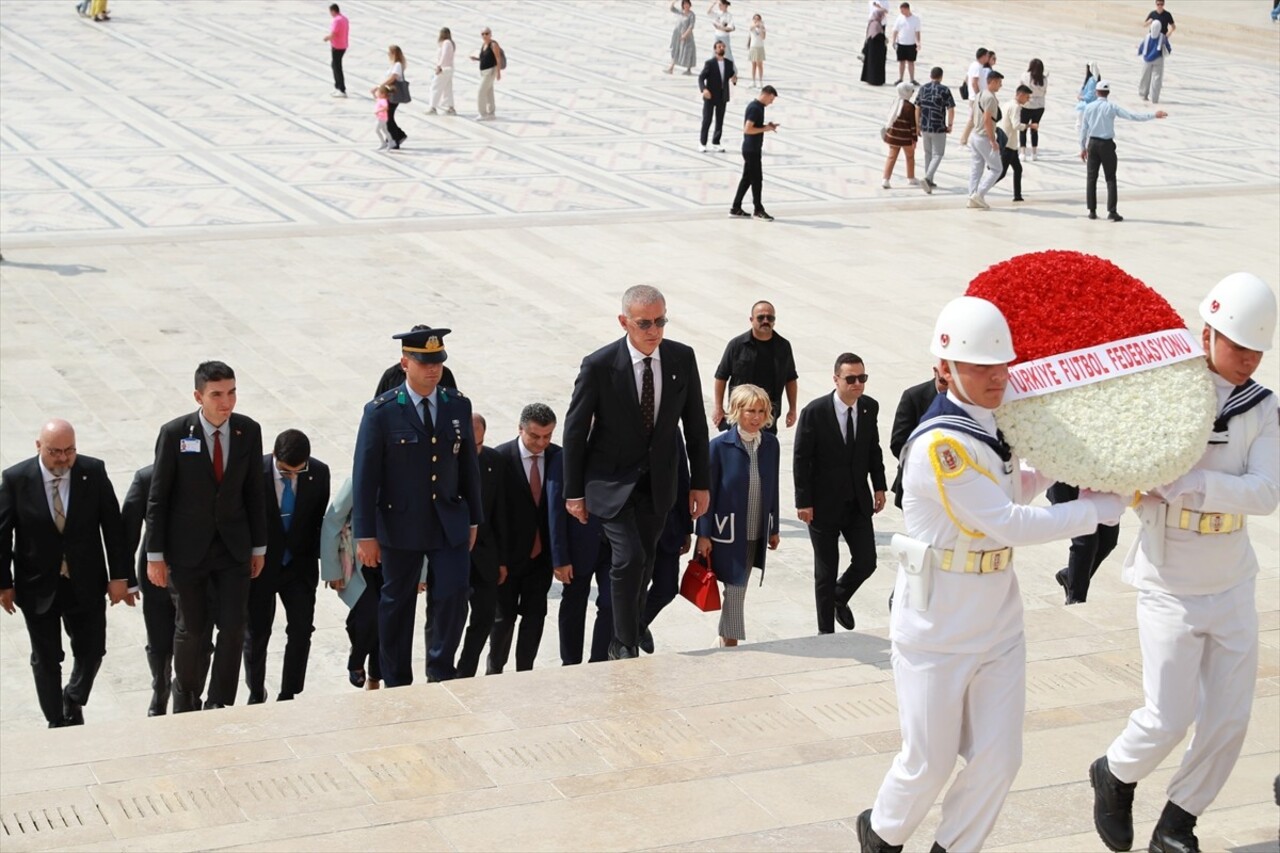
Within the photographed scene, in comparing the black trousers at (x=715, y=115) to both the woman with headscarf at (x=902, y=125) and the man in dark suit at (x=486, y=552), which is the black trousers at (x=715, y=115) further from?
the man in dark suit at (x=486, y=552)

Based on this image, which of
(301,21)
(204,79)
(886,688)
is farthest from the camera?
(301,21)

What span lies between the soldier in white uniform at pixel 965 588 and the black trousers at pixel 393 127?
18.9 metres

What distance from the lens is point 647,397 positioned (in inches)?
287

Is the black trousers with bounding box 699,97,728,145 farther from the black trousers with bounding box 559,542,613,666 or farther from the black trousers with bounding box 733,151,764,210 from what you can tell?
the black trousers with bounding box 559,542,613,666

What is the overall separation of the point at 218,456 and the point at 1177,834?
14.1ft

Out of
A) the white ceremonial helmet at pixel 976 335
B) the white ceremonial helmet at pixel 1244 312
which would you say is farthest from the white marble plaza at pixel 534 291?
the white ceremonial helmet at pixel 976 335

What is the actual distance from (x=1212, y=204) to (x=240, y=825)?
18520mm

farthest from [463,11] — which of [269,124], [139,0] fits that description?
[269,124]

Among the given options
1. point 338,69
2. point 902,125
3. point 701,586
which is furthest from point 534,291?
point 338,69

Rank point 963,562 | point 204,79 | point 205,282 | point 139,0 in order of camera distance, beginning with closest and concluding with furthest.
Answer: point 963,562, point 205,282, point 204,79, point 139,0

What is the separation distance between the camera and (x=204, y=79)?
2866cm

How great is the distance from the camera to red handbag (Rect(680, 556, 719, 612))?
25.9 ft

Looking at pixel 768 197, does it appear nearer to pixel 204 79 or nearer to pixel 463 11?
pixel 204 79

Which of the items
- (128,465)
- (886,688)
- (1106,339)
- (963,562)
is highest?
(1106,339)
